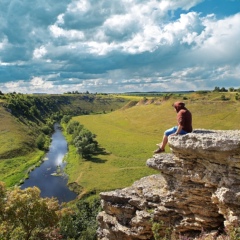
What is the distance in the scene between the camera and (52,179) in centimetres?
7188

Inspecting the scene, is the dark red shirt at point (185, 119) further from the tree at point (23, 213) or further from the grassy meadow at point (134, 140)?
the grassy meadow at point (134, 140)

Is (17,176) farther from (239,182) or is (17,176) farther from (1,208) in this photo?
(239,182)

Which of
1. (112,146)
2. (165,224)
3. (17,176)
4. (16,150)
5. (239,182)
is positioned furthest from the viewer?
(112,146)

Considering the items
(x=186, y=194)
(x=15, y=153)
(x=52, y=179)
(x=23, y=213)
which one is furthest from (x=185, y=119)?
(x=15, y=153)

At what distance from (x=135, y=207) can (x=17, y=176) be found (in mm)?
56405

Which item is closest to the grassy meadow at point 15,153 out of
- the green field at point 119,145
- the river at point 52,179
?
the green field at point 119,145

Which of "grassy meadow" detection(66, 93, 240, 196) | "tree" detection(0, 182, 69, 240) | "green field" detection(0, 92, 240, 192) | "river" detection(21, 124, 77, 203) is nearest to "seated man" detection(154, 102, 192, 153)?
"tree" detection(0, 182, 69, 240)

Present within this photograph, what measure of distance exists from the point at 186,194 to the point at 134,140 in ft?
308

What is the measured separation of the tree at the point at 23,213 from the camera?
26.9 metres

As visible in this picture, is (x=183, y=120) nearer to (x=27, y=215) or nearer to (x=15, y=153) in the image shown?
(x=27, y=215)

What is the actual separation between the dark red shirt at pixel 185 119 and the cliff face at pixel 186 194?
3.13 ft

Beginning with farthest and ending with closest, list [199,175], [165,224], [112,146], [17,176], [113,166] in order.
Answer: [112,146], [113,166], [17,176], [165,224], [199,175]

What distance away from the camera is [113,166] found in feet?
259

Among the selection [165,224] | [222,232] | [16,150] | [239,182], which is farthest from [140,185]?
[16,150]
